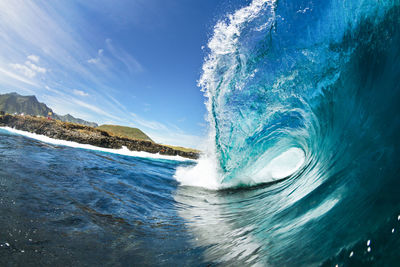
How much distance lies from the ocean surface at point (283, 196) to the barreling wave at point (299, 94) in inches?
1.2

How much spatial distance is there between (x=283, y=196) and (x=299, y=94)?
10.4ft

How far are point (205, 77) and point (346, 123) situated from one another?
4556 mm

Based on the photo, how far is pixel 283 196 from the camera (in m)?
4.13

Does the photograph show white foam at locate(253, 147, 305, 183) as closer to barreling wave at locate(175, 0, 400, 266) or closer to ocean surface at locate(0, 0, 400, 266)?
barreling wave at locate(175, 0, 400, 266)

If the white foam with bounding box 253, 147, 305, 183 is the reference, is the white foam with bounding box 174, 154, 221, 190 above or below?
below

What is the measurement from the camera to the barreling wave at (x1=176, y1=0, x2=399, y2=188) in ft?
10.00

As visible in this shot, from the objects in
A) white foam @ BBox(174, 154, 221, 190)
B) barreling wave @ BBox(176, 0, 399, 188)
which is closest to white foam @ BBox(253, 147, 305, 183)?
barreling wave @ BBox(176, 0, 399, 188)

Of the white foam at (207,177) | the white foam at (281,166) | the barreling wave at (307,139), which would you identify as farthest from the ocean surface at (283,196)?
the white foam at (207,177)

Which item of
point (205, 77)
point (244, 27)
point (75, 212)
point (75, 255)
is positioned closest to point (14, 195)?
point (75, 212)

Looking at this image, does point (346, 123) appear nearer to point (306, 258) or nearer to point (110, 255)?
point (306, 258)

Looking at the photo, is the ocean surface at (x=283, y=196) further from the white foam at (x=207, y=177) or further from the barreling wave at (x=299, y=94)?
the white foam at (x=207, y=177)

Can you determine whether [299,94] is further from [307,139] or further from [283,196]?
[283,196]

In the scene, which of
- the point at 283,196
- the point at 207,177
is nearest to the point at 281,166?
the point at 207,177

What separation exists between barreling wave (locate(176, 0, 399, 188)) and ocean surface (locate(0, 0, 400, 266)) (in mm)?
30
